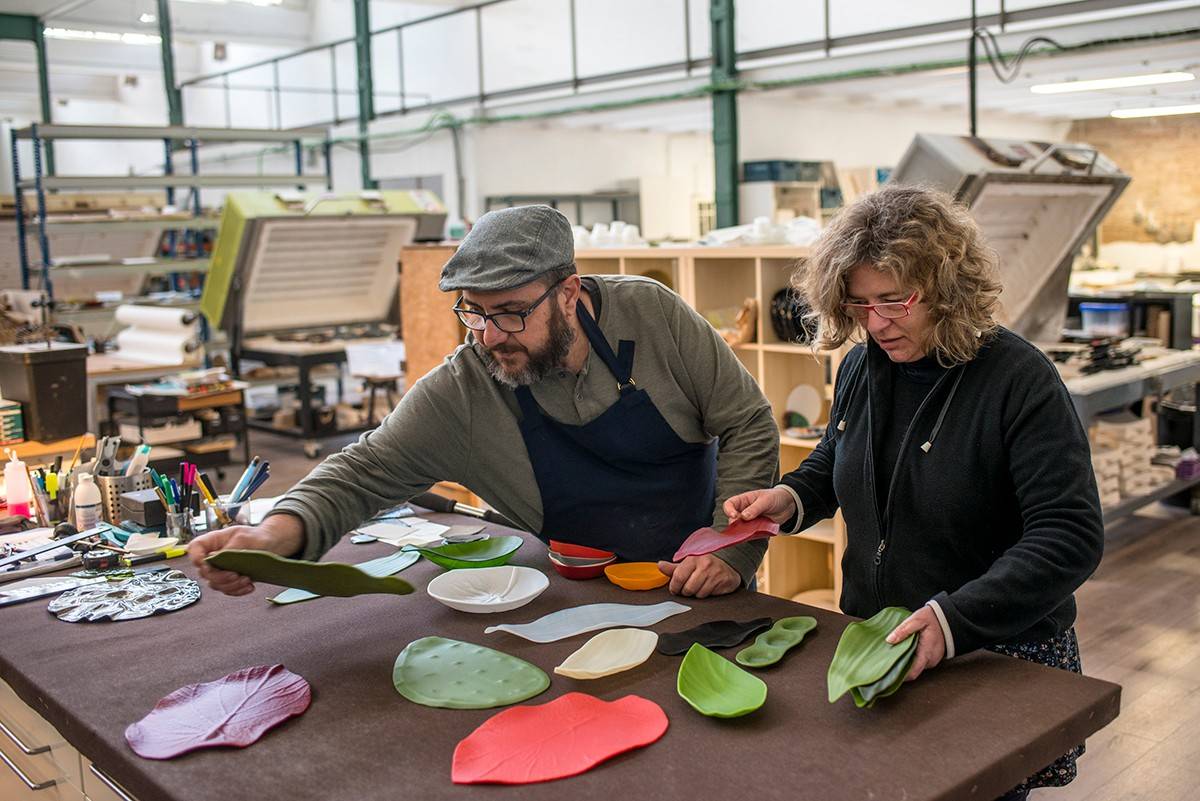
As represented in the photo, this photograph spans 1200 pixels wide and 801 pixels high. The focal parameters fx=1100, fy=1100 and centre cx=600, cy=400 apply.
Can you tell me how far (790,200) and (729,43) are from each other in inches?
91.2

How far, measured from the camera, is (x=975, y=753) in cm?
133

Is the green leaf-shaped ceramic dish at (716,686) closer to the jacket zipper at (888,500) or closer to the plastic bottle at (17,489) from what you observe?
the jacket zipper at (888,500)

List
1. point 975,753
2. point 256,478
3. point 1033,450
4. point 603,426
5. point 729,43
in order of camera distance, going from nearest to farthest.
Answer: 1. point 975,753
2. point 1033,450
3. point 603,426
4. point 256,478
5. point 729,43

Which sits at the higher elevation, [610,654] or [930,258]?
[930,258]

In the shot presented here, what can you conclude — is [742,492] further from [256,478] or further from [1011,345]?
[256,478]

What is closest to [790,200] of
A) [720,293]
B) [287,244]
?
[287,244]

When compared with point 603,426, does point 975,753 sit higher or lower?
lower

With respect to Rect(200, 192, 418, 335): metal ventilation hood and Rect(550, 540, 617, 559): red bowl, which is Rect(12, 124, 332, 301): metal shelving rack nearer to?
Rect(200, 192, 418, 335): metal ventilation hood

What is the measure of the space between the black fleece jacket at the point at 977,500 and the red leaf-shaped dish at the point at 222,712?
0.94 meters

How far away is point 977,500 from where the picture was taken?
1699 mm

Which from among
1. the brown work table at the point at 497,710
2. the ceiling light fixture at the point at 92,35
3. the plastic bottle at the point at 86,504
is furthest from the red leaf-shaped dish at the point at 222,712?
the ceiling light fixture at the point at 92,35

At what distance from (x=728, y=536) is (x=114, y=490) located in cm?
156

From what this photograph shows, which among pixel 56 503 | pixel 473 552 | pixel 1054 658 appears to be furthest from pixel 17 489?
pixel 1054 658

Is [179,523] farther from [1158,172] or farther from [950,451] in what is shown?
[1158,172]
